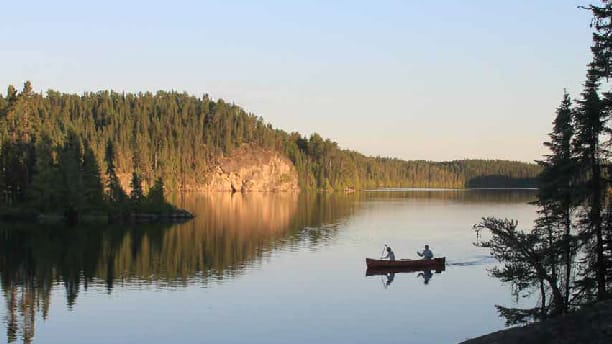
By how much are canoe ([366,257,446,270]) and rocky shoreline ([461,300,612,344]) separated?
34968 millimetres

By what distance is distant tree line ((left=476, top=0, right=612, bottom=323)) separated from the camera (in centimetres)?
2764

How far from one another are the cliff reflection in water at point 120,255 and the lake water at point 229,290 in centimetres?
11

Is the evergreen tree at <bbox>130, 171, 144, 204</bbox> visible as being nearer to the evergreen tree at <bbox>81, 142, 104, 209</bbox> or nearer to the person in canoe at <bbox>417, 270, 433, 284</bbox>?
the evergreen tree at <bbox>81, 142, 104, 209</bbox>

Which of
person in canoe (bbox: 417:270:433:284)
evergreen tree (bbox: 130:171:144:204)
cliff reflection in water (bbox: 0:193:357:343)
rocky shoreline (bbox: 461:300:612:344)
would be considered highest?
evergreen tree (bbox: 130:171:144:204)

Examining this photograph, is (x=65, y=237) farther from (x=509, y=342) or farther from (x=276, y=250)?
(x=509, y=342)

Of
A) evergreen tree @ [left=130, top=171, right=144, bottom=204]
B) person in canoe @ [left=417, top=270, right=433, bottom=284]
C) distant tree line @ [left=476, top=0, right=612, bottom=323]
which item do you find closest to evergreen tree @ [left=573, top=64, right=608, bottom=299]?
distant tree line @ [left=476, top=0, right=612, bottom=323]

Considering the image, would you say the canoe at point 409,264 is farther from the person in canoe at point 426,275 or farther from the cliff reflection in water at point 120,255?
the cliff reflection in water at point 120,255

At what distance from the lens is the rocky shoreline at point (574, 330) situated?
1828 cm

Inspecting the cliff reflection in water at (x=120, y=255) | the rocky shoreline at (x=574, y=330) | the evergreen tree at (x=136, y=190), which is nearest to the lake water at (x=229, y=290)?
the cliff reflection in water at (x=120, y=255)

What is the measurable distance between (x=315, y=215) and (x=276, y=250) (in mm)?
53950

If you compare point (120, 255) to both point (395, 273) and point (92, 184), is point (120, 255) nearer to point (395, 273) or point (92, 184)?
point (395, 273)

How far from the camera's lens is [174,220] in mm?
102500

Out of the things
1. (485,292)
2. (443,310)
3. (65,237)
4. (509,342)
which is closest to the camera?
(509,342)

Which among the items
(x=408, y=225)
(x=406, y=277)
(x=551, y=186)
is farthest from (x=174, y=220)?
(x=551, y=186)
